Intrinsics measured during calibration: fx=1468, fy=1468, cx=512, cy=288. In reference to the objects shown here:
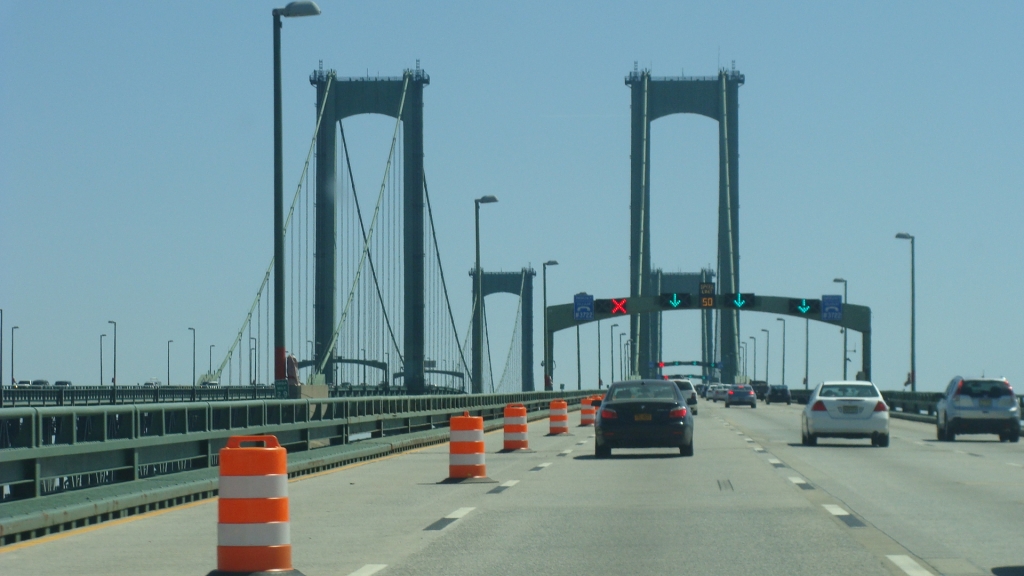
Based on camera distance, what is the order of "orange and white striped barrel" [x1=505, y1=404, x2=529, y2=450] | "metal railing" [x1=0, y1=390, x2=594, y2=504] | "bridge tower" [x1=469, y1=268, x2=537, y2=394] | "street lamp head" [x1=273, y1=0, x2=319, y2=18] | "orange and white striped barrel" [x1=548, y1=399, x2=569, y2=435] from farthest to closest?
"bridge tower" [x1=469, y1=268, x2=537, y2=394], "orange and white striped barrel" [x1=548, y1=399, x2=569, y2=435], "orange and white striped barrel" [x1=505, y1=404, x2=529, y2=450], "street lamp head" [x1=273, y1=0, x2=319, y2=18], "metal railing" [x1=0, y1=390, x2=594, y2=504]

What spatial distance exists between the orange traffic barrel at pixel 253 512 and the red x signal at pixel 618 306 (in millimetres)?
73336

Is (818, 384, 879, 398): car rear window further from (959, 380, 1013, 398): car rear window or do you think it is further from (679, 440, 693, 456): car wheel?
(679, 440, 693, 456): car wheel

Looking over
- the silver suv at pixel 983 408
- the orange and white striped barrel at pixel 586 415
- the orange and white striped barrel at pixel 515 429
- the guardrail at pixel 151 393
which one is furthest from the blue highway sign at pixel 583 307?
the orange and white striped barrel at pixel 515 429

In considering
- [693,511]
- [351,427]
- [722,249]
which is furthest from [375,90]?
[693,511]

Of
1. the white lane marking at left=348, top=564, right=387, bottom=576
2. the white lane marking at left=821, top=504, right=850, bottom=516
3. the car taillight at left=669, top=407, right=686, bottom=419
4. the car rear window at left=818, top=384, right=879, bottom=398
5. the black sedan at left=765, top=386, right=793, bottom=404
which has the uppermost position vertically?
the car rear window at left=818, top=384, right=879, bottom=398

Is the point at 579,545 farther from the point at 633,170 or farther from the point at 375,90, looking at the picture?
the point at 633,170

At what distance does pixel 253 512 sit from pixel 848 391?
76.0ft

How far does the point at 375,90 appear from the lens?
249 ft

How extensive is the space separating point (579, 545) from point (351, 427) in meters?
15.6

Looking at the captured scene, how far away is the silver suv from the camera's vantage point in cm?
3297

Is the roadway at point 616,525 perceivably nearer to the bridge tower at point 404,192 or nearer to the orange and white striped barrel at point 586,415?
the orange and white striped barrel at point 586,415

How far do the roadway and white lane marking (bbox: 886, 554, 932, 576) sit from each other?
4 cm

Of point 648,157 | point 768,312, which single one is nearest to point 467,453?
point 768,312

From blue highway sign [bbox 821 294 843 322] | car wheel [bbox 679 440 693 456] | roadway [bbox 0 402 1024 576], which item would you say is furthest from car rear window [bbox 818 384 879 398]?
blue highway sign [bbox 821 294 843 322]
